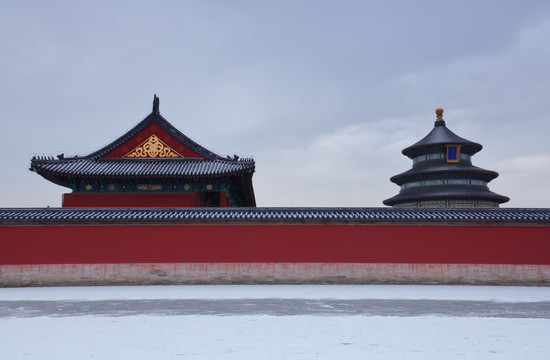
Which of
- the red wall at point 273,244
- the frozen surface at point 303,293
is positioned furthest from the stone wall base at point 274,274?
the frozen surface at point 303,293

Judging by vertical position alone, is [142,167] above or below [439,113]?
below

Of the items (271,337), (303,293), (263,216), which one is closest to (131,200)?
(263,216)

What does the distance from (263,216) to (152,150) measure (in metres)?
8.64

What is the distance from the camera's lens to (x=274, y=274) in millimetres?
Result: 14852

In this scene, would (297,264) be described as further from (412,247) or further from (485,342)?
(485,342)

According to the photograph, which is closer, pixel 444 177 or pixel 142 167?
pixel 142 167

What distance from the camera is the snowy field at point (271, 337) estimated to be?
512 cm

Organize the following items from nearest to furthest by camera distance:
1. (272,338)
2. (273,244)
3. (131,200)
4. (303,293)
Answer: (272,338), (303,293), (273,244), (131,200)

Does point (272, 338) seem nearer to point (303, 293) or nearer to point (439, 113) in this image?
point (303, 293)

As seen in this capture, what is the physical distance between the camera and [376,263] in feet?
48.9

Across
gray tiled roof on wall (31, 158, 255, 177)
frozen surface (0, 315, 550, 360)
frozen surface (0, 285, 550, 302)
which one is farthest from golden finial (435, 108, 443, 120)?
frozen surface (0, 315, 550, 360)

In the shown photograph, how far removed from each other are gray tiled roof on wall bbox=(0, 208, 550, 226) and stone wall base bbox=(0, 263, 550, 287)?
160 cm

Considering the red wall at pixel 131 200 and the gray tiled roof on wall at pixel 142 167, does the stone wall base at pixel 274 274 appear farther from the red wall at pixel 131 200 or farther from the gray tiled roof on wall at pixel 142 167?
the gray tiled roof on wall at pixel 142 167

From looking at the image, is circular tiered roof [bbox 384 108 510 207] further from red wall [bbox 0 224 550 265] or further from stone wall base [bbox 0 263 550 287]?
stone wall base [bbox 0 263 550 287]
